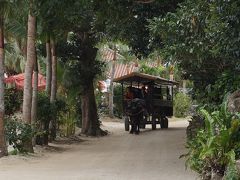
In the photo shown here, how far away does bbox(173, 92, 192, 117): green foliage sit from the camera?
134 feet

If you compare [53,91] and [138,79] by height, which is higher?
[138,79]

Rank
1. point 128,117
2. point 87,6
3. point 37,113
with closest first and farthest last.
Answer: point 87,6, point 37,113, point 128,117

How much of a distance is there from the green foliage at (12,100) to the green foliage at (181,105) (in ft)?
→ 56.4

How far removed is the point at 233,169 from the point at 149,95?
18825 mm

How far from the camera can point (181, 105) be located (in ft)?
135

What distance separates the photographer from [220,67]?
40.1ft

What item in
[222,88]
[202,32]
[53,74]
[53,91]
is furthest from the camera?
[53,74]

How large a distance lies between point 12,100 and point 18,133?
12306 mm

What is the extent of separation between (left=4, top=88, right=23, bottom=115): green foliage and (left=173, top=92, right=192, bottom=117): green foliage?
17.2 metres

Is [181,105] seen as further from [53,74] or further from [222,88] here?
[222,88]

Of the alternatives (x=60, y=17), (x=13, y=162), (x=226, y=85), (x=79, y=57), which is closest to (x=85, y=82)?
(x=79, y=57)

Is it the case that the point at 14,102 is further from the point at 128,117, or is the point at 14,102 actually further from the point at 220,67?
the point at 220,67

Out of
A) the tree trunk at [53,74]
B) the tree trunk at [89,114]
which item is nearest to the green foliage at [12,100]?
the tree trunk at [89,114]

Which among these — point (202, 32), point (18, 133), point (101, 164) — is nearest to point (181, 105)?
point (18, 133)
